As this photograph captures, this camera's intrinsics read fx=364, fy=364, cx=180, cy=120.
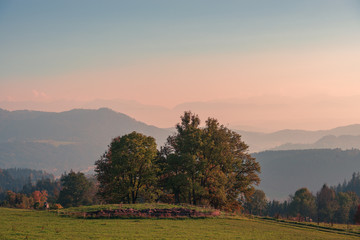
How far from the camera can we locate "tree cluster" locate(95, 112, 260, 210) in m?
66.4

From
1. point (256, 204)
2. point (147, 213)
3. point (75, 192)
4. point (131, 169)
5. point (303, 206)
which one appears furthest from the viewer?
point (256, 204)

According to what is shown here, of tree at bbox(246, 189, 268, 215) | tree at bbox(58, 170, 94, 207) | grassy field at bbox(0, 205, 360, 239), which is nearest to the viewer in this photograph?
grassy field at bbox(0, 205, 360, 239)

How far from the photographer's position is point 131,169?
66938mm

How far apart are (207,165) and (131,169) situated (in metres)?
14.1

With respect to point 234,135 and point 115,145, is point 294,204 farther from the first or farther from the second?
point 115,145

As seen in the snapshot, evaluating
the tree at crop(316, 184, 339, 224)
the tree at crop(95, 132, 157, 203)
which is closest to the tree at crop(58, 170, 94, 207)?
the tree at crop(95, 132, 157, 203)

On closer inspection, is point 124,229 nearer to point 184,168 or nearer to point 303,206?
point 184,168

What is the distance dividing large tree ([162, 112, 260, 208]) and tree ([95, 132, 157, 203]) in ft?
13.2

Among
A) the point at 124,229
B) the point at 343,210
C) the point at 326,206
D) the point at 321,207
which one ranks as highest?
the point at 326,206

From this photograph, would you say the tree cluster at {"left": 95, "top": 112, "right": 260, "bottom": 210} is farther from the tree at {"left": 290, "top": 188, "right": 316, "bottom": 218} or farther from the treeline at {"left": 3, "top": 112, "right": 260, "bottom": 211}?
the tree at {"left": 290, "top": 188, "right": 316, "bottom": 218}

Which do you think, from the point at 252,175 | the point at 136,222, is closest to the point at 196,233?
the point at 136,222

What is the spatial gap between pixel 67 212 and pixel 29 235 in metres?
16.7

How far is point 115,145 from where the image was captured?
68562 millimetres

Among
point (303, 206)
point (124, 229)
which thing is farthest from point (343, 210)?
point (124, 229)
